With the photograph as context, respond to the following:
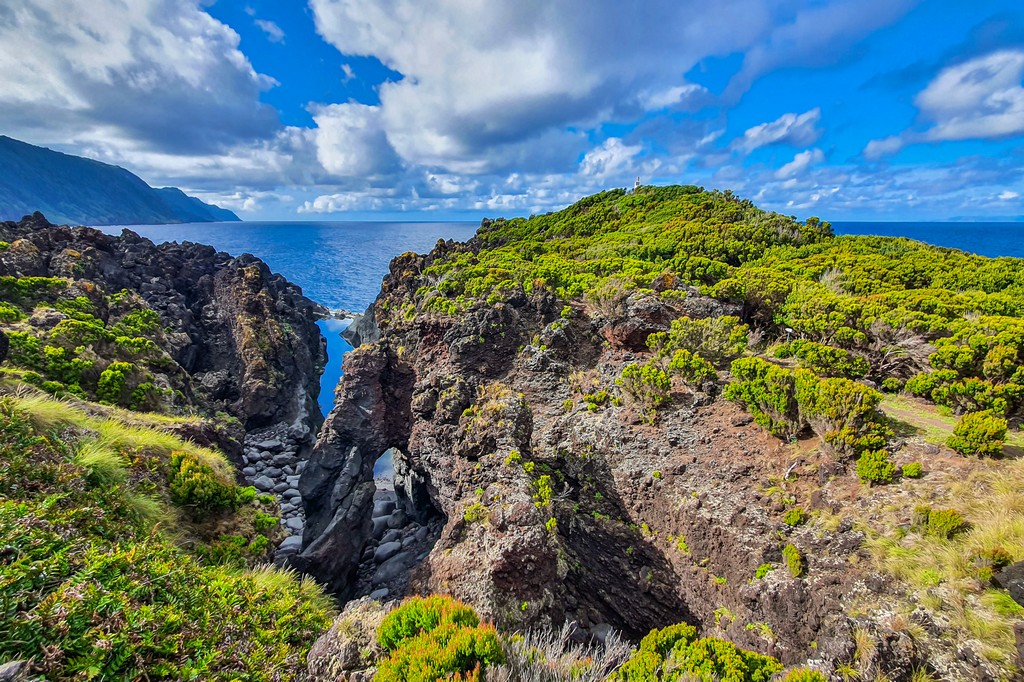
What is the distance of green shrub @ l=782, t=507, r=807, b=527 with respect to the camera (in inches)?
336

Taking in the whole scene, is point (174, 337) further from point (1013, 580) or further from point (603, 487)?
point (1013, 580)

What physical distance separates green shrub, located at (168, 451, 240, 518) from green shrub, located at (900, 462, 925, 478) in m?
14.8

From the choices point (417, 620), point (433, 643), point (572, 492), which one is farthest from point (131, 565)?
point (572, 492)

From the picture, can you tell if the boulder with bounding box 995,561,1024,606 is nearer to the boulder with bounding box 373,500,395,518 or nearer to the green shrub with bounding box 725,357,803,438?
the green shrub with bounding box 725,357,803,438

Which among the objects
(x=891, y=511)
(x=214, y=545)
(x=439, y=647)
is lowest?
(x=214, y=545)

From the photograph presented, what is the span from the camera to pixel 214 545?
8.58 meters

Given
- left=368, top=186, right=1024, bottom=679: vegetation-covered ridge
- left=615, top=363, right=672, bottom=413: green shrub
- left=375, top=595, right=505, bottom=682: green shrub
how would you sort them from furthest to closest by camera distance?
left=615, top=363, right=672, bottom=413: green shrub < left=368, top=186, right=1024, bottom=679: vegetation-covered ridge < left=375, top=595, right=505, bottom=682: green shrub

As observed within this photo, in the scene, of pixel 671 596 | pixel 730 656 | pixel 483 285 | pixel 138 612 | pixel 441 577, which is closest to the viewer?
pixel 138 612

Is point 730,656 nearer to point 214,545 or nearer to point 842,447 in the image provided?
point 842,447

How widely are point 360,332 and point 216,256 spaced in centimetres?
1956

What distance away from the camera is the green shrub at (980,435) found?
7809 millimetres

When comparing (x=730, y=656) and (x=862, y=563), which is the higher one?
(x=862, y=563)

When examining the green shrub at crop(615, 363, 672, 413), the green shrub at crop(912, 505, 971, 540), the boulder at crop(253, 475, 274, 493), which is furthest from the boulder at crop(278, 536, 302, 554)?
the green shrub at crop(912, 505, 971, 540)

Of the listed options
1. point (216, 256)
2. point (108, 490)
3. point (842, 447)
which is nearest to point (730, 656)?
point (842, 447)
